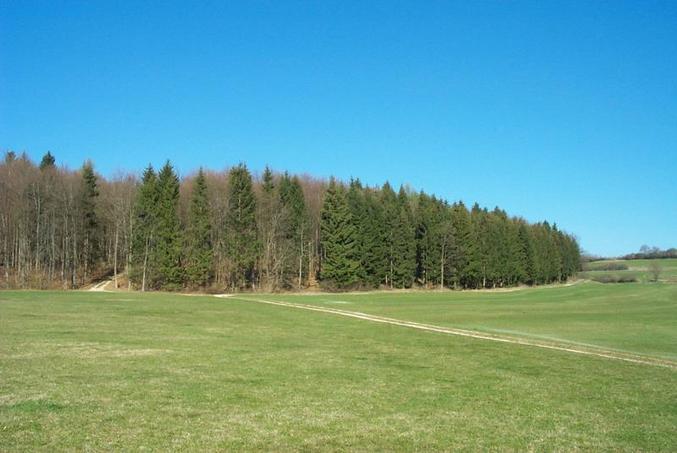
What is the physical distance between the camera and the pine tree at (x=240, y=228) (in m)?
76.1

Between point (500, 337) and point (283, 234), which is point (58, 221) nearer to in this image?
point (283, 234)

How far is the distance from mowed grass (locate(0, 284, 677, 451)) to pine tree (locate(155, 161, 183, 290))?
48362 mm

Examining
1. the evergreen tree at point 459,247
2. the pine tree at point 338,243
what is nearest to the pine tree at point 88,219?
the pine tree at point 338,243

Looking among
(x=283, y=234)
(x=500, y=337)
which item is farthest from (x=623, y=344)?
(x=283, y=234)

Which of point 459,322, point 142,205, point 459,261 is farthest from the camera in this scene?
point 459,261

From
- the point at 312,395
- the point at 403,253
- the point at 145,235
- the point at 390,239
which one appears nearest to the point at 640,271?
the point at 403,253

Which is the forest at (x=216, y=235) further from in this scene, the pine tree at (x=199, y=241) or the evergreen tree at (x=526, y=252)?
the evergreen tree at (x=526, y=252)

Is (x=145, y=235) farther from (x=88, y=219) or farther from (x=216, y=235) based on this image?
(x=88, y=219)

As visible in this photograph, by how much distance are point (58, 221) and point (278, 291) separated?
31.5 meters

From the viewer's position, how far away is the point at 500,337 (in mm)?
26453

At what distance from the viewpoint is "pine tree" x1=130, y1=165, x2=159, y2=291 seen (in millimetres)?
70750

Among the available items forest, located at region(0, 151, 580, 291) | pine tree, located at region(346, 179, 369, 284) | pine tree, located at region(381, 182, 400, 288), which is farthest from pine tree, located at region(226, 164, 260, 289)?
pine tree, located at region(381, 182, 400, 288)

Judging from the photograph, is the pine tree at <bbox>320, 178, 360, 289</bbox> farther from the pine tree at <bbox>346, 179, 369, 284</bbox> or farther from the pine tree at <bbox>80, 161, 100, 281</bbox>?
the pine tree at <bbox>80, 161, 100, 281</bbox>

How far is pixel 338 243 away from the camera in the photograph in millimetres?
82125
